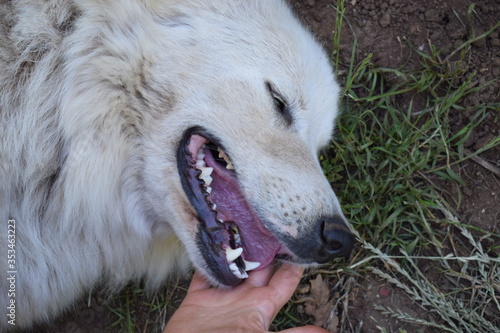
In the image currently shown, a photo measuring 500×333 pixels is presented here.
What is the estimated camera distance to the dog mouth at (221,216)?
8.11 feet

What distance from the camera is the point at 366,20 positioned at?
11.9 ft

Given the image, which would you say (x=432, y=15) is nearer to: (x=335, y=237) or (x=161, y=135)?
(x=335, y=237)

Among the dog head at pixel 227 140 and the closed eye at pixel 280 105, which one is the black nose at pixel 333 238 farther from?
the closed eye at pixel 280 105

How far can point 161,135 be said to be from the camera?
2461 mm

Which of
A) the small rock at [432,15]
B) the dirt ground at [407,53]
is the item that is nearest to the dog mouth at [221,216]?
the dirt ground at [407,53]

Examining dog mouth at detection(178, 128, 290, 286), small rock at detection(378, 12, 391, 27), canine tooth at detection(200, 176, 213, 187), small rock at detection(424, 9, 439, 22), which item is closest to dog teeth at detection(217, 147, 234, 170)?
dog mouth at detection(178, 128, 290, 286)

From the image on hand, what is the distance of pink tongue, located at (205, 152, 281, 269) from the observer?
2.54 meters

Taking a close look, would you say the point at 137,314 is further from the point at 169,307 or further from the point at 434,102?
the point at 434,102

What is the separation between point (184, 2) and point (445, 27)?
1.89 meters

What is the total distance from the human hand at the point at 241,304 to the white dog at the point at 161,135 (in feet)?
0.28

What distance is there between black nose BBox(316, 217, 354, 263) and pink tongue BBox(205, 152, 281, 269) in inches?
9.3

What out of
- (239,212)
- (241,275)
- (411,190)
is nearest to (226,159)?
(239,212)

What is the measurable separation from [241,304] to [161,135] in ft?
2.82

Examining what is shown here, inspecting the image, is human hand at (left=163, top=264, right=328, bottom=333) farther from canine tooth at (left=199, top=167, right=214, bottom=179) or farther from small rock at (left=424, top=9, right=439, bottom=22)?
small rock at (left=424, top=9, right=439, bottom=22)
